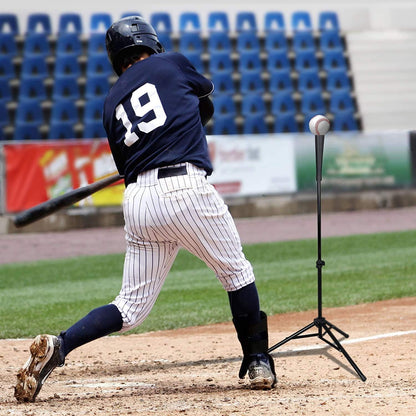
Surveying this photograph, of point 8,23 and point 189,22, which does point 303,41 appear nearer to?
point 189,22

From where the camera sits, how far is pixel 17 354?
18.9ft

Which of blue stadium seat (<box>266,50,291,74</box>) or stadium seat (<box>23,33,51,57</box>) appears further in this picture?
blue stadium seat (<box>266,50,291,74</box>)

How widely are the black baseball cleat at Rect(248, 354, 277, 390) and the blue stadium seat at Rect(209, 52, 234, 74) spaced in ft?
66.9

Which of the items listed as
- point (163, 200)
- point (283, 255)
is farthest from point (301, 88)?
point (163, 200)

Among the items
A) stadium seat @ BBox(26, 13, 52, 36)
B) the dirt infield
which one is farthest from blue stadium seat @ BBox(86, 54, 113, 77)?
the dirt infield

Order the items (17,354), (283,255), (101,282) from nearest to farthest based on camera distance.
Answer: (17,354) → (101,282) → (283,255)

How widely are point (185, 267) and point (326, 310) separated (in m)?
4.50

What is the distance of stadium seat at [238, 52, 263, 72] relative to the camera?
24.5m

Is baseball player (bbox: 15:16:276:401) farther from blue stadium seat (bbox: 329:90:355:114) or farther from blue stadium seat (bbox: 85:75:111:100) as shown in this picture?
blue stadium seat (bbox: 329:90:355:114)

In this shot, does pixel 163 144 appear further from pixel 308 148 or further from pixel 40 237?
pixel 308 148

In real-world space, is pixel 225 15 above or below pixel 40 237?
above

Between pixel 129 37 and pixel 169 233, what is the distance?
978 millimetres

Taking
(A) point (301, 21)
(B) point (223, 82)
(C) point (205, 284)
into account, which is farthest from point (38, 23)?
(C) point (205, 284)

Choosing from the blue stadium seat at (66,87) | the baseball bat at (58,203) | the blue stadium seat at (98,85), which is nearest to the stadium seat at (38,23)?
the blue stadium seat at (66,87)
